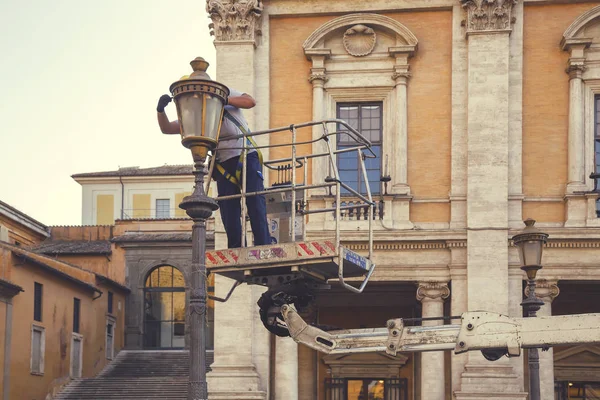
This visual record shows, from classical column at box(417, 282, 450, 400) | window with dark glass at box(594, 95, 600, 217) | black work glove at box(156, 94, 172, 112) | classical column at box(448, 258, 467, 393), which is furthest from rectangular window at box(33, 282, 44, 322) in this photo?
black work glove at box(156, 94, 172, 112)

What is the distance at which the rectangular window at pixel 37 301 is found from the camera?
1409 inches

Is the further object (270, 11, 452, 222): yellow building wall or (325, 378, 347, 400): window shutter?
(325, 378, 347, 400): window shutter

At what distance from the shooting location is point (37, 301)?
36125mm

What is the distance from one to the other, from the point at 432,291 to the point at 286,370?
11.9ft

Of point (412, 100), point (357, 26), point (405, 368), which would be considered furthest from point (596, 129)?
point (405, 368)

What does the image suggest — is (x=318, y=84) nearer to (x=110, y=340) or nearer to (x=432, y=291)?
(x=432, y=291)

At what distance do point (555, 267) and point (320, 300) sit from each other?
21.2ft

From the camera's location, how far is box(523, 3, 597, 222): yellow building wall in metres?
22.9

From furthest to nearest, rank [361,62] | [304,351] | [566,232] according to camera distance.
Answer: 1. [304,351]
2. [361,62]
3. [566,232]

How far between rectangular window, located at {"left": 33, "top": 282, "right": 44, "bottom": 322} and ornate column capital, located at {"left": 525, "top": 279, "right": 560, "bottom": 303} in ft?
63.2

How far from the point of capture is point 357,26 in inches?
935

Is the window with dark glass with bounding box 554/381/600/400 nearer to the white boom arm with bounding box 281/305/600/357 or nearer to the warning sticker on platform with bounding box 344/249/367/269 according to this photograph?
the warning sticker on platform with bounding box 344/249/367/269

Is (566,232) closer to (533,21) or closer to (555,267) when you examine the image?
(555,267)

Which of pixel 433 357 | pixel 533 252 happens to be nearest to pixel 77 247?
pixel 433 357
